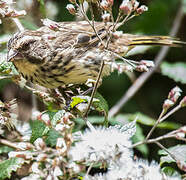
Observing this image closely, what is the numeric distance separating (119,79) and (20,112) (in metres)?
1.37

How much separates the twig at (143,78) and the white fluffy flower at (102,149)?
7.77 feet

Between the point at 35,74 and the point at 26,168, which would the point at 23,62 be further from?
the point at 26,168

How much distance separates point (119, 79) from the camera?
546cm

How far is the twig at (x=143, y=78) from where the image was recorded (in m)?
4.72

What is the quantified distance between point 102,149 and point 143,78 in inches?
116

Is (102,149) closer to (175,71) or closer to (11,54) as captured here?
(11,54)

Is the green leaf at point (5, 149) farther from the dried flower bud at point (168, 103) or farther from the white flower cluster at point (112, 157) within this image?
the dried flower bud at point (168, 103)

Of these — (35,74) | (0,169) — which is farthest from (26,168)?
(35,74)

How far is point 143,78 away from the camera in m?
4.92

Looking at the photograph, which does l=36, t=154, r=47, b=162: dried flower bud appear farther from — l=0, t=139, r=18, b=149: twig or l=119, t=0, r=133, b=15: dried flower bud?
l=0, t=139, r=18, b=149: twig

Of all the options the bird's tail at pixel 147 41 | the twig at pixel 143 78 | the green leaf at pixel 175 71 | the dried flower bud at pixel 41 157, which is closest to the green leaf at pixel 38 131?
the dried flower bud at pixel 41 157

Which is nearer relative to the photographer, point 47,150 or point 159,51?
point 47,150

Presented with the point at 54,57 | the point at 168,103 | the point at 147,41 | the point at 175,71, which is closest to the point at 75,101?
the point at 168,103

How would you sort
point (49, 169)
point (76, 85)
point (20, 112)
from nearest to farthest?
point (49, 169) → point (76, 85) → point (20, 112)
